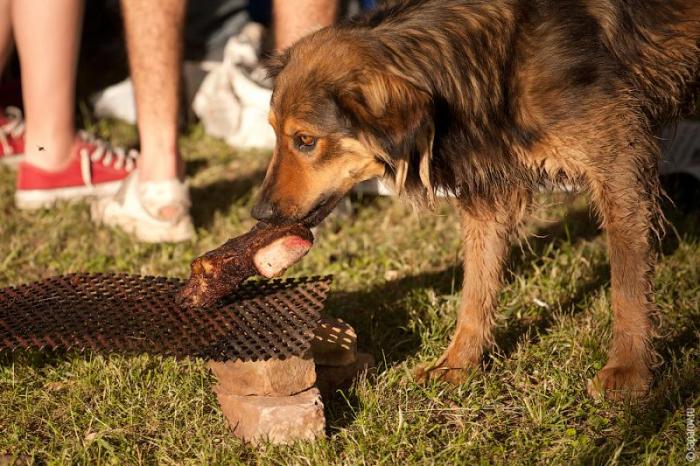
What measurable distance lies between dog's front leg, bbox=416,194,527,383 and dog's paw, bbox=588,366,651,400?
44 cm

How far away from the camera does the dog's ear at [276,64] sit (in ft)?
10.1

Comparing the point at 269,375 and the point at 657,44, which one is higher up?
the point at 657,44

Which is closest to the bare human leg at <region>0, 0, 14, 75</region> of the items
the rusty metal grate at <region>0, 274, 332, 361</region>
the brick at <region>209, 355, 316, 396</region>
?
the rusty metal grate at <region>0, 274, 332, 361</region>

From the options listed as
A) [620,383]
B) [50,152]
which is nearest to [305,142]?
[620,383]

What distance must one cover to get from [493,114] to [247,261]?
3.08 ft

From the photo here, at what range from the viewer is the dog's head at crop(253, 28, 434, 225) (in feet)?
8.73

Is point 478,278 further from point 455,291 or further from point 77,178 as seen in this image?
point 77,178

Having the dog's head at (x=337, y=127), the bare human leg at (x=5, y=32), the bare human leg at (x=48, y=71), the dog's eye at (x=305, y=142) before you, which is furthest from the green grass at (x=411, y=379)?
the bare human leg at (x=5, y=32)

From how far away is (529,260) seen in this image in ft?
13.5

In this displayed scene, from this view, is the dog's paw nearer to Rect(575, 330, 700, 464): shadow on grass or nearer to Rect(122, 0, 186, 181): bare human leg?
Rect(575, 330, 700, 464): shadow on grass

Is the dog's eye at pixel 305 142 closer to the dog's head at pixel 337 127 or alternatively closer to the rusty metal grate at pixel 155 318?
the dog's head at pixel 337 127

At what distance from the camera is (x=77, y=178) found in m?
4.95

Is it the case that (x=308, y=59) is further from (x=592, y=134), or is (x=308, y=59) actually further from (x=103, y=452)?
(x=103, y=452)

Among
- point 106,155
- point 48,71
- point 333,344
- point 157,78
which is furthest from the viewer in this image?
point 106,155
